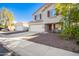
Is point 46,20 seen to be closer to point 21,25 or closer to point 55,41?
point 21,25

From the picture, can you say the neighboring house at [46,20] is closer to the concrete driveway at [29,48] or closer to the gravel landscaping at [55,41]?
the gravel landscaping at [55,41]

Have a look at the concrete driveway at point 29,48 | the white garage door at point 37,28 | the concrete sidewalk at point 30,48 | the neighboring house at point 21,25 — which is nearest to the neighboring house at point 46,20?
the white garage door at point 37,28

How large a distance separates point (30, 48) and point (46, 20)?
6.36 ft

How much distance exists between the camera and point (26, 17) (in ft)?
20.8

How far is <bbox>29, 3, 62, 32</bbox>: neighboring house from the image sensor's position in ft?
22.2

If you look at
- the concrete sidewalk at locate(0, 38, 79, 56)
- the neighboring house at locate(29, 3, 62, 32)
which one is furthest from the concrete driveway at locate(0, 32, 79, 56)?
the neighboring house at locate(29, 3, 62, 32)

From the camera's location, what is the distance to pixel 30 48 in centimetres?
624

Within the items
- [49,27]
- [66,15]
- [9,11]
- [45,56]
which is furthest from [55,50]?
[9,11]

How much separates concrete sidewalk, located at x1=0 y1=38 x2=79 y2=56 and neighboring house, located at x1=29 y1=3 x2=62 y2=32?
785mm

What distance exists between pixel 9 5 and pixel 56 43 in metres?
2.31

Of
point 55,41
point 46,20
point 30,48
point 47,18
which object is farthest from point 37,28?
point 30,48

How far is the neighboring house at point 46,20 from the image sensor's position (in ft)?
22.2

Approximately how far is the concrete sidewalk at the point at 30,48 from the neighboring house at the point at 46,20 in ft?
2.58

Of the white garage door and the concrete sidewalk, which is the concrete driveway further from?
the white garage door
